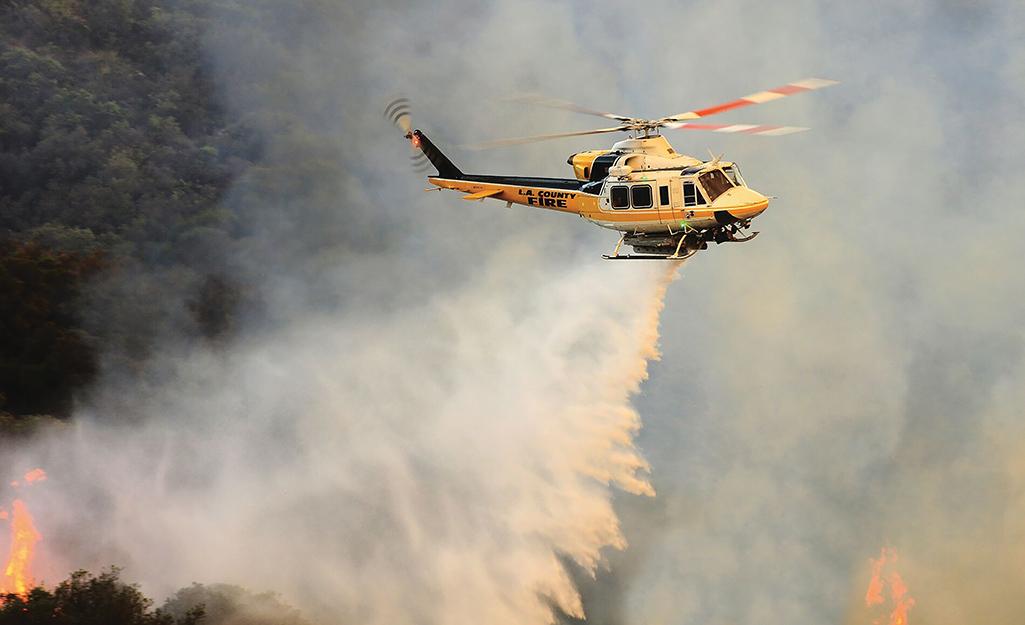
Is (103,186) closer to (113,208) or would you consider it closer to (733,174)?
(113,208)

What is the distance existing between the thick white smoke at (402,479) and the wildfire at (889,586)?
7621 mm

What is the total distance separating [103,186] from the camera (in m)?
53.3

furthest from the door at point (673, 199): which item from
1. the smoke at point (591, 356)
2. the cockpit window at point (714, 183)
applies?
the smoke at point (591, 356)

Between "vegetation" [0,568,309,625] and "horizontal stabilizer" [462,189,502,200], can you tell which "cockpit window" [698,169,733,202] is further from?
"vegetation" [0,568,309,625]

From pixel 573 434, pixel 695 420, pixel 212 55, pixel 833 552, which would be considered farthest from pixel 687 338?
pixel 212 55

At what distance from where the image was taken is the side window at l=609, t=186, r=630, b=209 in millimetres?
31562

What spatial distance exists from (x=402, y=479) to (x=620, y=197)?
1237cm

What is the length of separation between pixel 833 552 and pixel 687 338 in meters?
7.74

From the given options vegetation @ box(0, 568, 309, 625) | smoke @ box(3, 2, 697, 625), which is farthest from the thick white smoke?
vegetation @ box(0, 568, 309, 625)

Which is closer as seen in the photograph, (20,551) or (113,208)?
(20,551)

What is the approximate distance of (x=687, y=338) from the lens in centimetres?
4781

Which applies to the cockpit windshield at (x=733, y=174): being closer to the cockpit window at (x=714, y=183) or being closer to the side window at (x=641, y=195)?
the cockpit window at (x=714, y=183)

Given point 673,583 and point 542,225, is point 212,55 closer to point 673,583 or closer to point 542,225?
point 542,225

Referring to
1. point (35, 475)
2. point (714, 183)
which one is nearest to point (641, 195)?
point (714, 183)
